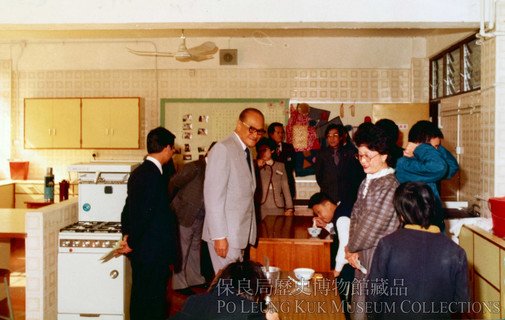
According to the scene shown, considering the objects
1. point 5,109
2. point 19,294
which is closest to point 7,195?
point 5,109

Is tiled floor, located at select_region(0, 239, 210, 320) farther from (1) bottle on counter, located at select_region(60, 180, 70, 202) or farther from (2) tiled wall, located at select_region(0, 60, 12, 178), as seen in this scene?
(2) tiled wall, located at select_region(0, 60, 12, 178)

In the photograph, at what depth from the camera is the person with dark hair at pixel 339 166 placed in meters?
5.12

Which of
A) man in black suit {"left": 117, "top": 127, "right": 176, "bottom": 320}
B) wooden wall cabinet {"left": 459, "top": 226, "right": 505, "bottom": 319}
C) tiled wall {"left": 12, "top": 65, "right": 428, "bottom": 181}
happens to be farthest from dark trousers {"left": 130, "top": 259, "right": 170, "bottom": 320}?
tiled wall {"left": 12, "top": 65, "right": 428, "bottom": 181}

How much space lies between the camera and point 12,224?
162 inches

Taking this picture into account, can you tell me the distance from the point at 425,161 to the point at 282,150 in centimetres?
304

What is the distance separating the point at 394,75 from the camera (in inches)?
259

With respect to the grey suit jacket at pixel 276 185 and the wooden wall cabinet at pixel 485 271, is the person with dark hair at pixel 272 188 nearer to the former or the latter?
the grey suit jacket at pixel 276 185

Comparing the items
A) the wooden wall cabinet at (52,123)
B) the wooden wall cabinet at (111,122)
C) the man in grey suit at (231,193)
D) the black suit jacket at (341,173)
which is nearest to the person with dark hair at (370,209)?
the man in grey suit at (231,193)

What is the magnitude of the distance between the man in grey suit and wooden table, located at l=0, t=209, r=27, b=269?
155 centimetres

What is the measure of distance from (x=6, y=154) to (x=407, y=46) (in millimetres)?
5736

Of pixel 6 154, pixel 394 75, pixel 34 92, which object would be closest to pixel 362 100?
pixel 394 75

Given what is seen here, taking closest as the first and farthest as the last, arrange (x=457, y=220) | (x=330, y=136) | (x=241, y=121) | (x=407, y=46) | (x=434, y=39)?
1. (x=241, y=121)
2. (x=457, y=220)
3. (x=330, y=136)
4. (x=434, y=39)
5. (x=407, y=46)

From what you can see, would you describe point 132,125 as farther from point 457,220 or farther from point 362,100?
point 457,220

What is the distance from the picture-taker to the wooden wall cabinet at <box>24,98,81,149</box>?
22.1 feet
